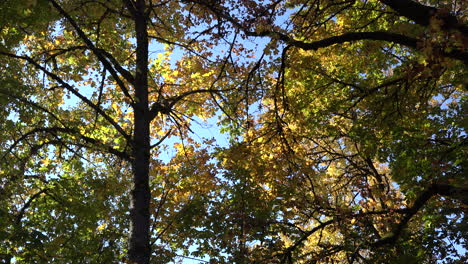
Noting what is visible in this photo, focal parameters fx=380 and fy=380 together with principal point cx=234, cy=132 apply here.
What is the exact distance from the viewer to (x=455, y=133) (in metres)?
8.58

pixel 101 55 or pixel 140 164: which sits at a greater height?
pixel 101 55

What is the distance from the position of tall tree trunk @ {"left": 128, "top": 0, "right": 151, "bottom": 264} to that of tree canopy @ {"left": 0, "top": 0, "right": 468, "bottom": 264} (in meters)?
0.02

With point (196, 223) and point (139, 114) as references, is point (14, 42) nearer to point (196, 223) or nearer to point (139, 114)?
point (139, 114)

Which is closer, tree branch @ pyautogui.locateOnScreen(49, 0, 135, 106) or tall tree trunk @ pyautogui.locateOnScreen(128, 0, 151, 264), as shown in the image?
tall tree trunk @ pyautogui.locateOnScreen(128, 0, 151, 264)

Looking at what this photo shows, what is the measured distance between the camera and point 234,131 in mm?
10594

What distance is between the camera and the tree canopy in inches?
277

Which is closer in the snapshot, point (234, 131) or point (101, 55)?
point (101, 55)

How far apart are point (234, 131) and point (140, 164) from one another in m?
3.93

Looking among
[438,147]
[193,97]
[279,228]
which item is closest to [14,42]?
[193,97]

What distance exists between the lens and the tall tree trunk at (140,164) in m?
6.46

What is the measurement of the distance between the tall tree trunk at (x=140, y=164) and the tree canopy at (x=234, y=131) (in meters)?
0.02

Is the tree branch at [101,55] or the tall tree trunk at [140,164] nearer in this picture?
the tall tree trunk at [140,164]

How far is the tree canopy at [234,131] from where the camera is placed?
7.04 metres

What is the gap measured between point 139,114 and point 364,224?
18.4 feet
